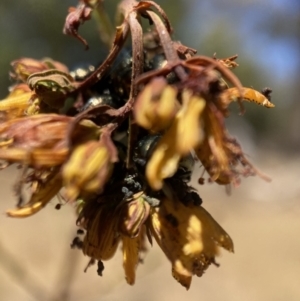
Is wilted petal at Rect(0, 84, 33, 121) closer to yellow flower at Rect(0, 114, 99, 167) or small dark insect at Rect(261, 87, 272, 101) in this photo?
yellow flower at Rect(0, 114, 99, 167)

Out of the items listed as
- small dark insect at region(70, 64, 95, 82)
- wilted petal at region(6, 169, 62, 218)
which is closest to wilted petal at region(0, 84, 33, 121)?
small dark insect at region(70, 64, 95, 82)

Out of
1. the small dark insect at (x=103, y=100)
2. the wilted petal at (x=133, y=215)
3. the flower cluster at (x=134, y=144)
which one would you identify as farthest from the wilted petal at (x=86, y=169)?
the small dark insect at (x=103, y=100)

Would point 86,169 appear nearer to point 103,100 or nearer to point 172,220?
point 172,220

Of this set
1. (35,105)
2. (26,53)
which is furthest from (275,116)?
(35,105)

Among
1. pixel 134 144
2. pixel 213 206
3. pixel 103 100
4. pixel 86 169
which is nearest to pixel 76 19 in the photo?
pixel 103 100

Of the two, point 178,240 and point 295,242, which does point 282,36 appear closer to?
point 295,242
